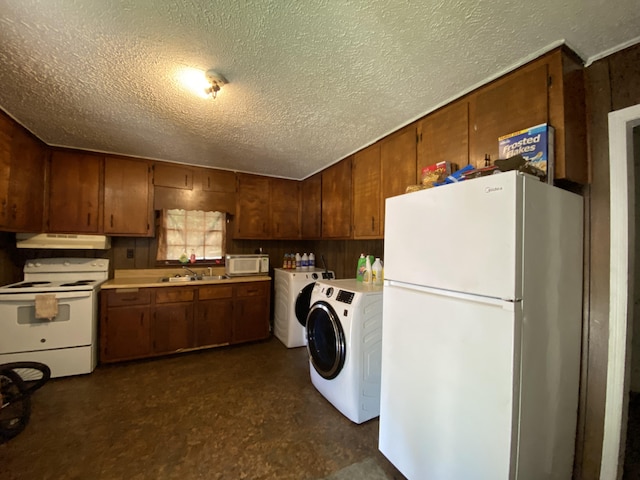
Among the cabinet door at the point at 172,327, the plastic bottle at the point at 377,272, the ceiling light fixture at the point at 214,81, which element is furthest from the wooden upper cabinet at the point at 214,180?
the plastic bottle at the point at 377,272

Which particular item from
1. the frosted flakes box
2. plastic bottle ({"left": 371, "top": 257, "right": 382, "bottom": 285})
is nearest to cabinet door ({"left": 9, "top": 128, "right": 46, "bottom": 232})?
plastic bottle ({"left": 371, "top": 257, "right": 382, "bottom": 285})

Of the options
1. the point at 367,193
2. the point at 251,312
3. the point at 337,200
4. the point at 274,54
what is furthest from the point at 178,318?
the point at 274,54

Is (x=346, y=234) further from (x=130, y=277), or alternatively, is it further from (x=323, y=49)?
(x=130, y=277)

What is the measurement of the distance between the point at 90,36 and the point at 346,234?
2355mm

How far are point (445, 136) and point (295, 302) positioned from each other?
2.39 m

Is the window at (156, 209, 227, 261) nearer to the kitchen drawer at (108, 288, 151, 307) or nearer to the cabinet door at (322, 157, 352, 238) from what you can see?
the kitchen drawer at (108, 288, 151, 307)

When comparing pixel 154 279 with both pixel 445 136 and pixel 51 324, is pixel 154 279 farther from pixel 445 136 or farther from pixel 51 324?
pixel 445 136

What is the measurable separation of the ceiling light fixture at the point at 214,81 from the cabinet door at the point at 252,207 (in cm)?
206

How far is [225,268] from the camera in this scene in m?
3.71

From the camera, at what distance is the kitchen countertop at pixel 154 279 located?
2912mm

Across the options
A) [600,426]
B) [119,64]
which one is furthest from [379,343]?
[119,64]

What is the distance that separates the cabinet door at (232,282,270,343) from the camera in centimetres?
340

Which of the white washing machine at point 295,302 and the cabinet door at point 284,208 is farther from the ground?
the cabinet door at point 284,208

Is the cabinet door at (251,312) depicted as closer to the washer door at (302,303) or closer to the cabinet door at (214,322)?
the cabinet door at (214,322)
